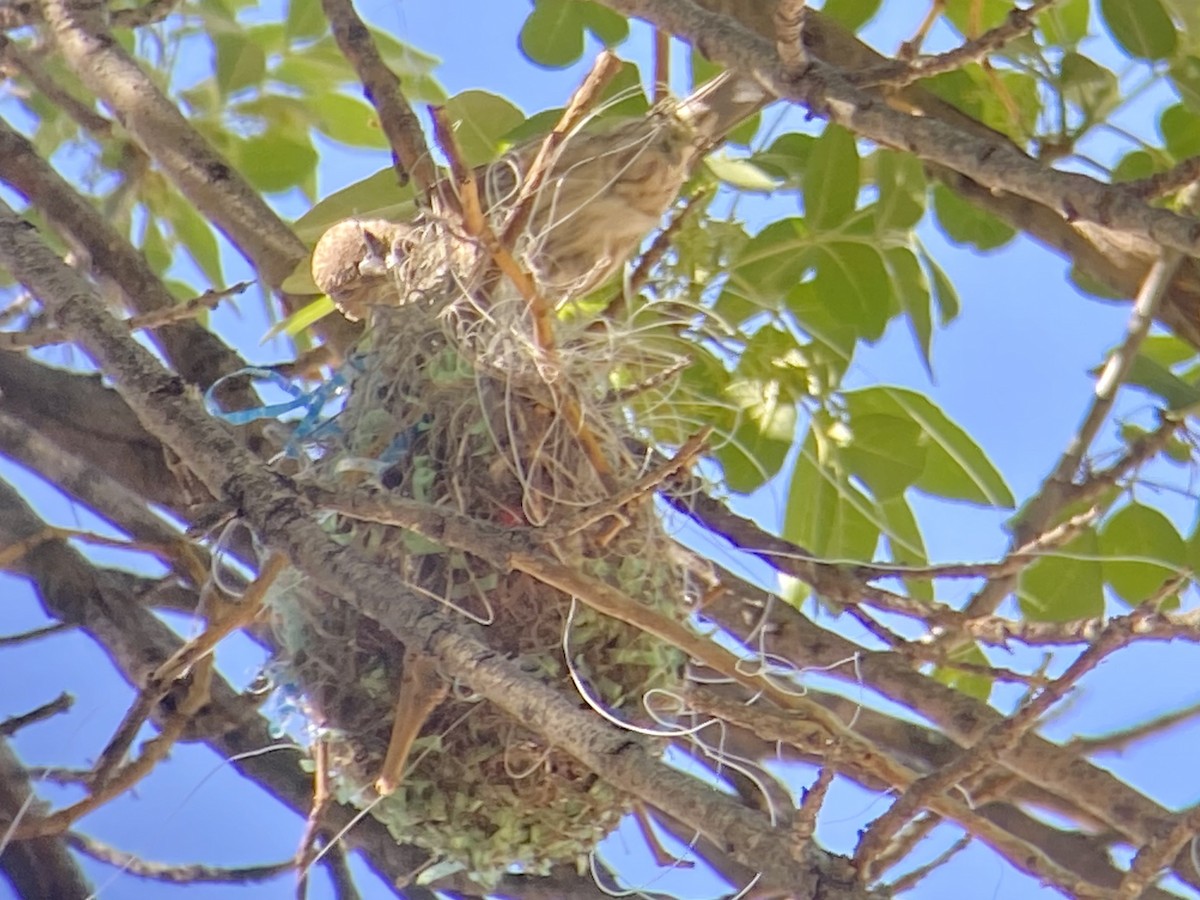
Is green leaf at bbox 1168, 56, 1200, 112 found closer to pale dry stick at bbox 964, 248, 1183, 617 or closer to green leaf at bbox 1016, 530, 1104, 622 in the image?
pale dry stick at bbox 964, 248, 1183, 617

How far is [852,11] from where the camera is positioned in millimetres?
1054

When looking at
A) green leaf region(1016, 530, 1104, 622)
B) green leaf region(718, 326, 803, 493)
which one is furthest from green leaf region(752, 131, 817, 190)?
green leaf region(1016, 530, 1104, 622)

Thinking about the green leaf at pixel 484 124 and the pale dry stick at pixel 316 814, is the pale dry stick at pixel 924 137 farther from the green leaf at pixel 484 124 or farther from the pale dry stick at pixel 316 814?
the pale dry stick at pixel 316 814

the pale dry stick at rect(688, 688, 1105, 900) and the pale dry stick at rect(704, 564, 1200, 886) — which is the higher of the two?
the pale dry stick at rect(704, 564, 1200, 886)

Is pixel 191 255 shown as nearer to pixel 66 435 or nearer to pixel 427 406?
pixel 66 435

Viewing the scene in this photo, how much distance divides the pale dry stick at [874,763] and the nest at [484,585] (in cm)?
14

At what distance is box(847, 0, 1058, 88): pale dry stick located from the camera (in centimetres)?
74

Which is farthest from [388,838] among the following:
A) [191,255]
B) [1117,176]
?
[1117,176]

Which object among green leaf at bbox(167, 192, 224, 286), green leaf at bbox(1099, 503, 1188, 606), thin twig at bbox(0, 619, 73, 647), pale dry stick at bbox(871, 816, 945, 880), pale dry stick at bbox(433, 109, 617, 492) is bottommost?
pale dry stick at bbox(871, 816, 945, 880)

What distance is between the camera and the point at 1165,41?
3.12 feet

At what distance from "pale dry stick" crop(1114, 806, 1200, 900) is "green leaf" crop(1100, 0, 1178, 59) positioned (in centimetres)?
61

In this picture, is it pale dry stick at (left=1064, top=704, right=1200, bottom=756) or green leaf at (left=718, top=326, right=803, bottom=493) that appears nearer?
pale dry stick at (left=1064, top=704, right=1200, bottom=756)

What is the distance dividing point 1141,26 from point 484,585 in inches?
23.6

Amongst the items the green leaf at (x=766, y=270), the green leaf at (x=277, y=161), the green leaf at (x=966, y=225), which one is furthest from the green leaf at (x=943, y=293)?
the green leaf at (x=277, y=161)
